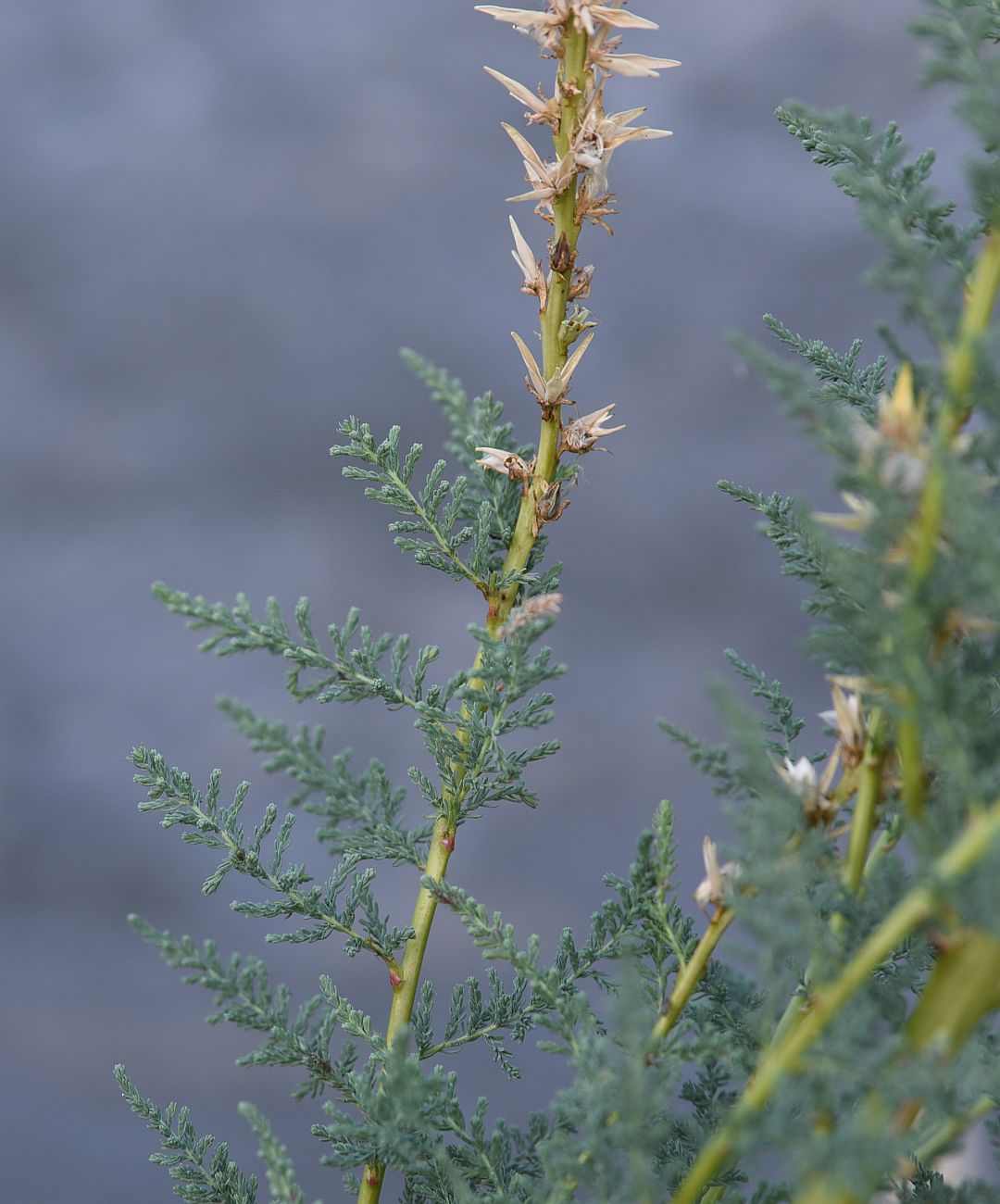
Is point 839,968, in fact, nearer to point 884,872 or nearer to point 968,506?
point 884,872

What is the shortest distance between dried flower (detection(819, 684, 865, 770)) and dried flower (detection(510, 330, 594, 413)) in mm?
407

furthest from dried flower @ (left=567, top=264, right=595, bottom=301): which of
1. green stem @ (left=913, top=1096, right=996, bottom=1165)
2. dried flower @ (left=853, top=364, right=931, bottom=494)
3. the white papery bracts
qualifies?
green stem @ (left=913, top=1096, right=996, bottom=1165)

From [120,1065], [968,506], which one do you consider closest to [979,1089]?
[968,506]

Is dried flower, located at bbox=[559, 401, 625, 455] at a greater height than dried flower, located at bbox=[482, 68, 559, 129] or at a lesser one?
lesser

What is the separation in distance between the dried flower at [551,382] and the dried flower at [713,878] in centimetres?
43

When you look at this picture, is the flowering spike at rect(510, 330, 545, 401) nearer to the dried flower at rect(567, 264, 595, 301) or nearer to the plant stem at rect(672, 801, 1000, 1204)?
the dried flower at rect(567, 264, 595, 301)

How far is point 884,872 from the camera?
71 centimetres

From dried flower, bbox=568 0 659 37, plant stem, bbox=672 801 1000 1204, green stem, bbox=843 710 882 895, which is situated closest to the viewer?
plant stem, bbox=672 801 1000 1204

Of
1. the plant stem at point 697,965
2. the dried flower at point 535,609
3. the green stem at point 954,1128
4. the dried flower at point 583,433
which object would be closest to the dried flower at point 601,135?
the dried flower at point 583,433

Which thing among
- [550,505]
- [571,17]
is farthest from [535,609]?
[571,17]

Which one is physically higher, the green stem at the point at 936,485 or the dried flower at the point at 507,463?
the dried flower at the point at 507,463

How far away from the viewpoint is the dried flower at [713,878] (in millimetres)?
833

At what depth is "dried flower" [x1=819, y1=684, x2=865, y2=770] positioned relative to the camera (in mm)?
779

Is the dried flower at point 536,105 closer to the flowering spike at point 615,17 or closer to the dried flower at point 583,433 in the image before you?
the flowering spike at point 615,17
